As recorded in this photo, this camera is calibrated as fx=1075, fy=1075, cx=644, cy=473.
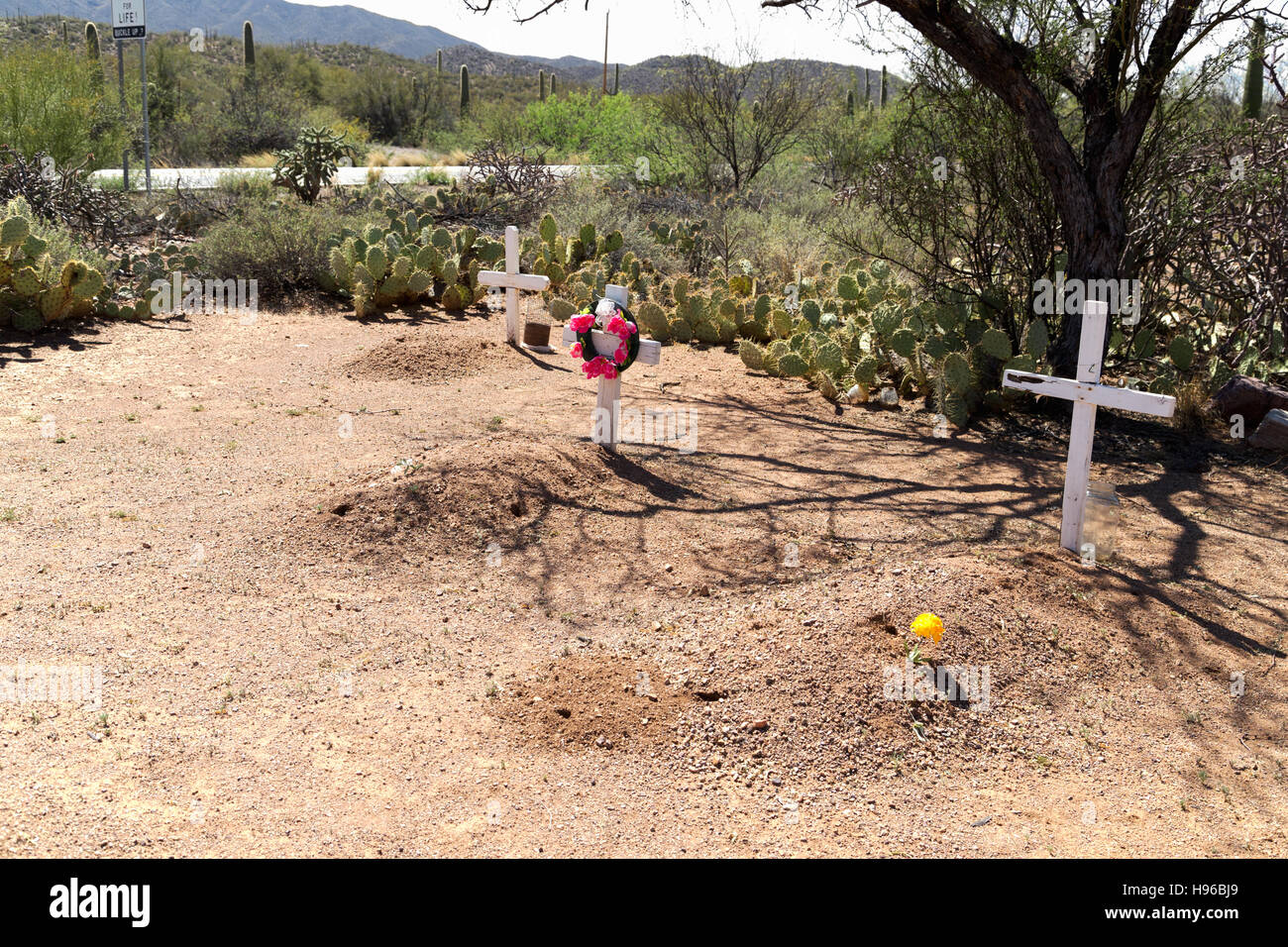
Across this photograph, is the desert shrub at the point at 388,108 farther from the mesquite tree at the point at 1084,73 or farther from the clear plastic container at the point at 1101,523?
the clear plastic container at the point at 1101,523

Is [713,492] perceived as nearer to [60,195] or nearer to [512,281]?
[512,281]

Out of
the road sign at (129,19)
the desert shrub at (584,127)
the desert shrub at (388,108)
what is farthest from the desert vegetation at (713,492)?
the desert shrub at (388,108)

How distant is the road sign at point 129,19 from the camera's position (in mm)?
13961

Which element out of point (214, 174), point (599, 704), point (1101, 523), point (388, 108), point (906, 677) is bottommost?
point (599, 704)

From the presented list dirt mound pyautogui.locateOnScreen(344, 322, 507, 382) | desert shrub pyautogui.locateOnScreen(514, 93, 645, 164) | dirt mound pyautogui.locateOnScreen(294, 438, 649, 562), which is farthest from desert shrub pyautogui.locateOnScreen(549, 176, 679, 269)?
dirt mound pyautogui.locateOnScreen(294, 438, 649, 562)

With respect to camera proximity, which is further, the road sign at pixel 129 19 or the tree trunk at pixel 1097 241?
the road sign at pixel 129 19

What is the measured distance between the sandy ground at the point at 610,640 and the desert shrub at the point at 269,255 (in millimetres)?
4091

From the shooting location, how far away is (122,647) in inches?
168

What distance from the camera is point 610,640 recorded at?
179 inches

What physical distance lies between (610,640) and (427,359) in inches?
194

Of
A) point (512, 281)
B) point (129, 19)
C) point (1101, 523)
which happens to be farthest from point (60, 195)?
point (1101, 523)

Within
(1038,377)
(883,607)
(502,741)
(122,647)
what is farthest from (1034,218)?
(122,647)

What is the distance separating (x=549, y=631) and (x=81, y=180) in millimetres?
10650

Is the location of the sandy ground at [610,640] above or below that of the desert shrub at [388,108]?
below
